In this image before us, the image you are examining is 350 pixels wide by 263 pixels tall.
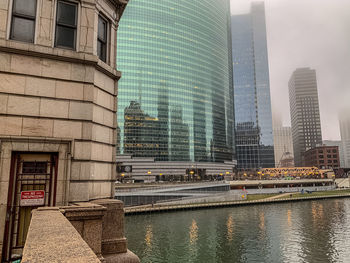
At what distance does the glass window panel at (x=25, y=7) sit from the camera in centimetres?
1080

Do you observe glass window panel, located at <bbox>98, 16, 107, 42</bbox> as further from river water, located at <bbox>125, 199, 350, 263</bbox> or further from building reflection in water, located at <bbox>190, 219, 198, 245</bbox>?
building reflection in water, located at <bbox>190, 219, 198, 245</bbox>

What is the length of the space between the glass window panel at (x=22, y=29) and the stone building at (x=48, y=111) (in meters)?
0.04

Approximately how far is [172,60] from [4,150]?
456 ft

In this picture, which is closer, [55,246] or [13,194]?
[55,246]

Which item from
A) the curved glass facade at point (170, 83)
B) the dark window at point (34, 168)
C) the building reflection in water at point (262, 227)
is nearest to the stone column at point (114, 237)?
the dark window at point (34, 168)

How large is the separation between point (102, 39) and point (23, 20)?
359 cm

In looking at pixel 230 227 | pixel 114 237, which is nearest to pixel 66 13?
pixel 114 237

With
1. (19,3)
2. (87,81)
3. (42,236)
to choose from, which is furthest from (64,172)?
(19,3)

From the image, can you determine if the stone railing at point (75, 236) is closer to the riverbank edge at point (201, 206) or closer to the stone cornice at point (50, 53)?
the stone cornice at point (50, 53)

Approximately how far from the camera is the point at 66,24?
11.7 metres

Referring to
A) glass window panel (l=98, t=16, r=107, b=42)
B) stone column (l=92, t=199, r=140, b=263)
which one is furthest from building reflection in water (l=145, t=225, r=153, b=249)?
glass window panel (l=98, t=16, r=107, b=42)

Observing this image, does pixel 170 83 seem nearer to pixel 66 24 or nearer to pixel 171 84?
pixel 171 84

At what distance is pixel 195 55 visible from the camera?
504 ft

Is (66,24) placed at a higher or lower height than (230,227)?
higher
